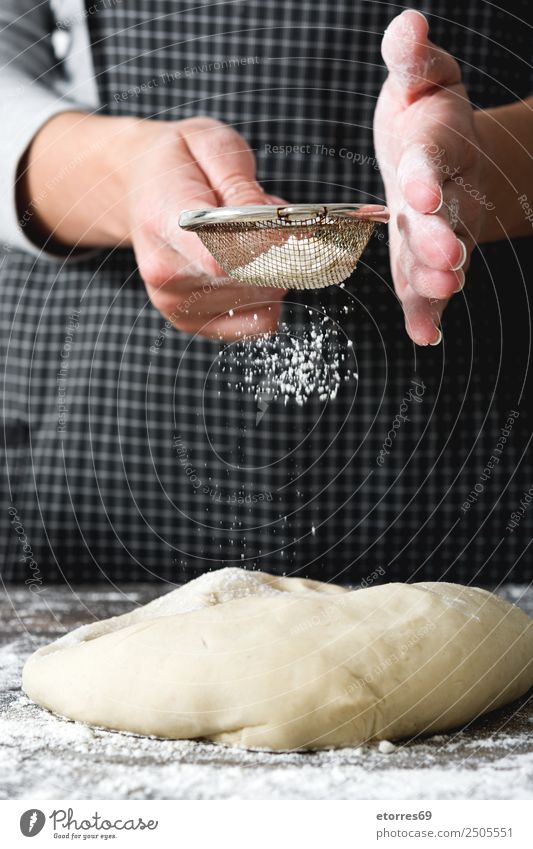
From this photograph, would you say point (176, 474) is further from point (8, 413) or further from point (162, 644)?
point (162, 644)

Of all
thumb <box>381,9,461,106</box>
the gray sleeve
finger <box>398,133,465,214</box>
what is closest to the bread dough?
finger <box>398,133,465,214</box>

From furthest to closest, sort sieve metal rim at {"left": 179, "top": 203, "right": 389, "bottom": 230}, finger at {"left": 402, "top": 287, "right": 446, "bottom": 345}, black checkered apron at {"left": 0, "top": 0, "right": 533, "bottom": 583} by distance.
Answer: black checkered apron at {"left": 0, "top": 0, "right": 533, "bottom": 583}, finger at {"left": 402, "top": 287, "right": 446, "bottom": 345}, sieve metal rim at {"left": 179, "top": 203, "right": 389, "bottom": 230}

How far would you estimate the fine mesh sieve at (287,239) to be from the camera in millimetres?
657

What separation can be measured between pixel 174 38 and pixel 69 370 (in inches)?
19.1

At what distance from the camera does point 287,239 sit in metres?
0.73

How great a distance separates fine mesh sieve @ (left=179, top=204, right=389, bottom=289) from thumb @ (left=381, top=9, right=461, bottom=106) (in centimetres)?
15

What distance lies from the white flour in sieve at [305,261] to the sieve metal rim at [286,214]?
2.0 inches

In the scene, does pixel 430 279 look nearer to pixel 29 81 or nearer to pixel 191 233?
pixel 191 233

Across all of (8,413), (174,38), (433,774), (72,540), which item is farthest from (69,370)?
(433,774)

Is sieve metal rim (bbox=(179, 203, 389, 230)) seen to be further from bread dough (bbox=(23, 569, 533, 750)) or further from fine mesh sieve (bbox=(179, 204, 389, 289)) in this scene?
bread dough (bbox=(23, 569, 533, 750))

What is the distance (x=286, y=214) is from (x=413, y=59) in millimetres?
220

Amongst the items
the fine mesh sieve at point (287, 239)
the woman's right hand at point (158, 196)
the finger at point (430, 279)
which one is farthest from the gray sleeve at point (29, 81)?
the finger at point (430, 279)

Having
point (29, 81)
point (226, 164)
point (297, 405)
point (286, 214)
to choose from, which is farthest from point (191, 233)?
point (29, 81)

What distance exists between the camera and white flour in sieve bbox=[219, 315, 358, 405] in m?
0.85
